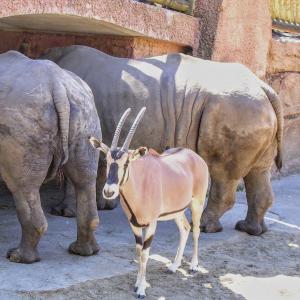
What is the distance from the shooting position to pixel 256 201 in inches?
254

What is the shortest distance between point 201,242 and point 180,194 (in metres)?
1.32

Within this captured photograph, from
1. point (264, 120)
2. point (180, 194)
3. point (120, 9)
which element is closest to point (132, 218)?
point (180, 194)

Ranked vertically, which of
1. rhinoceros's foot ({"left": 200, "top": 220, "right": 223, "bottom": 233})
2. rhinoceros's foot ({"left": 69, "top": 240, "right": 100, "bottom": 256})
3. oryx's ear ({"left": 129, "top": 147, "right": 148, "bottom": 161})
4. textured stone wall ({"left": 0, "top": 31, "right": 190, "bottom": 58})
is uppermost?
textured stone wall ({"left": 0, "top": 31, "right": 190, "bottom": 58})

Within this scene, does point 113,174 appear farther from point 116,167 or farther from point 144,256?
point 144,256

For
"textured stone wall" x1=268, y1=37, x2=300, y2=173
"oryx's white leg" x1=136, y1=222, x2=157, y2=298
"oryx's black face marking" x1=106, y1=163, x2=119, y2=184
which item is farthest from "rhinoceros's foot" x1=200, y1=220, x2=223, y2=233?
"textured stone wall" x1=268, y1=37, x2=300, y2=173

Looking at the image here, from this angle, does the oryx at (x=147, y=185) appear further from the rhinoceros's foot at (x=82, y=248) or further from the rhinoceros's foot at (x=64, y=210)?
the rhinoceros's foot at (x=64, y=210)

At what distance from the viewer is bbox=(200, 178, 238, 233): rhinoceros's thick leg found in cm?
621

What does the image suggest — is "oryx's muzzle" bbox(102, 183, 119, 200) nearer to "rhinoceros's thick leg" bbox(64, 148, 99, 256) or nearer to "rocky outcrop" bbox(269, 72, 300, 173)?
"rhinoceros's thick leg" bbox(64, 148, 99, 256)

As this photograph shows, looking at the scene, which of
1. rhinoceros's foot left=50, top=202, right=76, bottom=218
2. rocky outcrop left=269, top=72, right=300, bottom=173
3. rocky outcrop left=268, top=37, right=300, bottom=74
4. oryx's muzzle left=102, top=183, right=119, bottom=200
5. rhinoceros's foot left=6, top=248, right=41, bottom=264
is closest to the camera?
oryx's muzzle left=102, top=183, right=119, bottom=200

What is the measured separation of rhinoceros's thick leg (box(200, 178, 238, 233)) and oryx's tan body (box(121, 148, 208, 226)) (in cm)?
117

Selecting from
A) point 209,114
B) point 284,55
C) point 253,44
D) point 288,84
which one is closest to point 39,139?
point 209,114

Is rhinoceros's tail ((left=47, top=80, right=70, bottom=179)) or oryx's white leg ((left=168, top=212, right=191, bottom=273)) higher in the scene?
rhinoceros's tail ((left=47, top=80, right=70, bottom=179))

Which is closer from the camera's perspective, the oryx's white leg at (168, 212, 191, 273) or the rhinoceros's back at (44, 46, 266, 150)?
the oryx's white leg at (168, 212, 191, 273)

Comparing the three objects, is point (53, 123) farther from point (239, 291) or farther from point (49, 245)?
point (239, 291)
